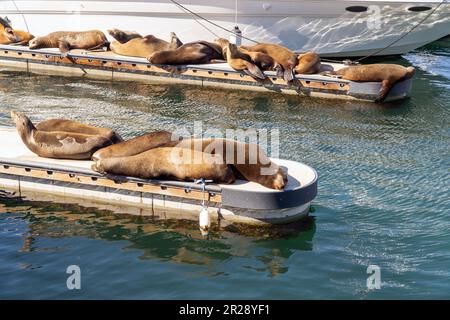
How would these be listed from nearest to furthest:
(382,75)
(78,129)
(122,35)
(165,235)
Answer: (165,235), (78,129), (382,75), (122,35)

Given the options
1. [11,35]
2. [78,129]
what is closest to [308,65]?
[78,129]

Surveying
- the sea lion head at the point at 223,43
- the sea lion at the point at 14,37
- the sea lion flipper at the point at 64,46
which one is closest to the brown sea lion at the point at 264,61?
the sea lion head at the point at 223,43

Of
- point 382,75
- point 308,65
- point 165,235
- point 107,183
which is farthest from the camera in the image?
point 308,65

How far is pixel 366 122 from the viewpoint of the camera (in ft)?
42.4

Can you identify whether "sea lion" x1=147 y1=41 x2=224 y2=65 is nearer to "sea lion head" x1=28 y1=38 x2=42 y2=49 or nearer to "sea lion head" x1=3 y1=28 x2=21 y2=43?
"sea lion head" x1=28 y1=38 x2=42 y2=49

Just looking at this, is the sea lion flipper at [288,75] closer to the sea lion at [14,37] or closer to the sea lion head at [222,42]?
the sea lion head at [222,42]

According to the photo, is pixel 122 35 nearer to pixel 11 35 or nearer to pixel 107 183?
pixel 11 35

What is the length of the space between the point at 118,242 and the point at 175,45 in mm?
8738

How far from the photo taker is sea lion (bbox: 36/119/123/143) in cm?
931

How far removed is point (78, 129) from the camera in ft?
31.1

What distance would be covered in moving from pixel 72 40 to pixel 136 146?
8.90 m

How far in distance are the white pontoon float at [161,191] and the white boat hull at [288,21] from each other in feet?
28.9

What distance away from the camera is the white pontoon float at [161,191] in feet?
26.8
